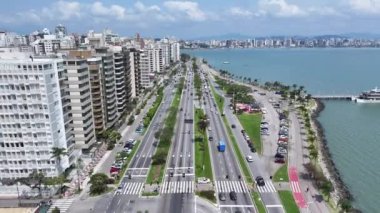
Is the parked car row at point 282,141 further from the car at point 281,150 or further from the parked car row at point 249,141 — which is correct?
the parked car row at point 249,141

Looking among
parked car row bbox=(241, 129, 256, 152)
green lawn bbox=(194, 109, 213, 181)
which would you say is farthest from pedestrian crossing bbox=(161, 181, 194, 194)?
parked car row bbox=(241, 129, 256, 152)

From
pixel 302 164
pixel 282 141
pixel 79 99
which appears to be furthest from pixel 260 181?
pixel 79 99

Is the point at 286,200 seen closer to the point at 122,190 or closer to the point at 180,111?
the point at 122,190

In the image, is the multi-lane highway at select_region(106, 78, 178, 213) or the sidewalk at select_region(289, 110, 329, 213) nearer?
the sidewalk at select_region(289, 110, 329, 213)

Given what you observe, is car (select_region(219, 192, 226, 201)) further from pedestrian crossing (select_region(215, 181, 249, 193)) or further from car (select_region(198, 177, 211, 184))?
car (select_region(198, 177, 211, 184))

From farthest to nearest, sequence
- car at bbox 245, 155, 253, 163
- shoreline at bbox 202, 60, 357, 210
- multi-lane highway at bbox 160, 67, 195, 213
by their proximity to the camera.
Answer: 1. car at bbox 245, 155, 253, 163
2. shoreline at bbox 202, 60, 357, 210
3. multi-lane highway at bbox 160, 67, 195, 213

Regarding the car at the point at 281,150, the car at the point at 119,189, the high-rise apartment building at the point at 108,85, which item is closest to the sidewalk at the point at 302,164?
the car at the point at 281,150

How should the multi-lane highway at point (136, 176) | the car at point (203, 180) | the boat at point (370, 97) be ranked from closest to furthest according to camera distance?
the multi-lane highway at point (136, 176) < the car at point (203, 180) < the boat at point (370, 97)
